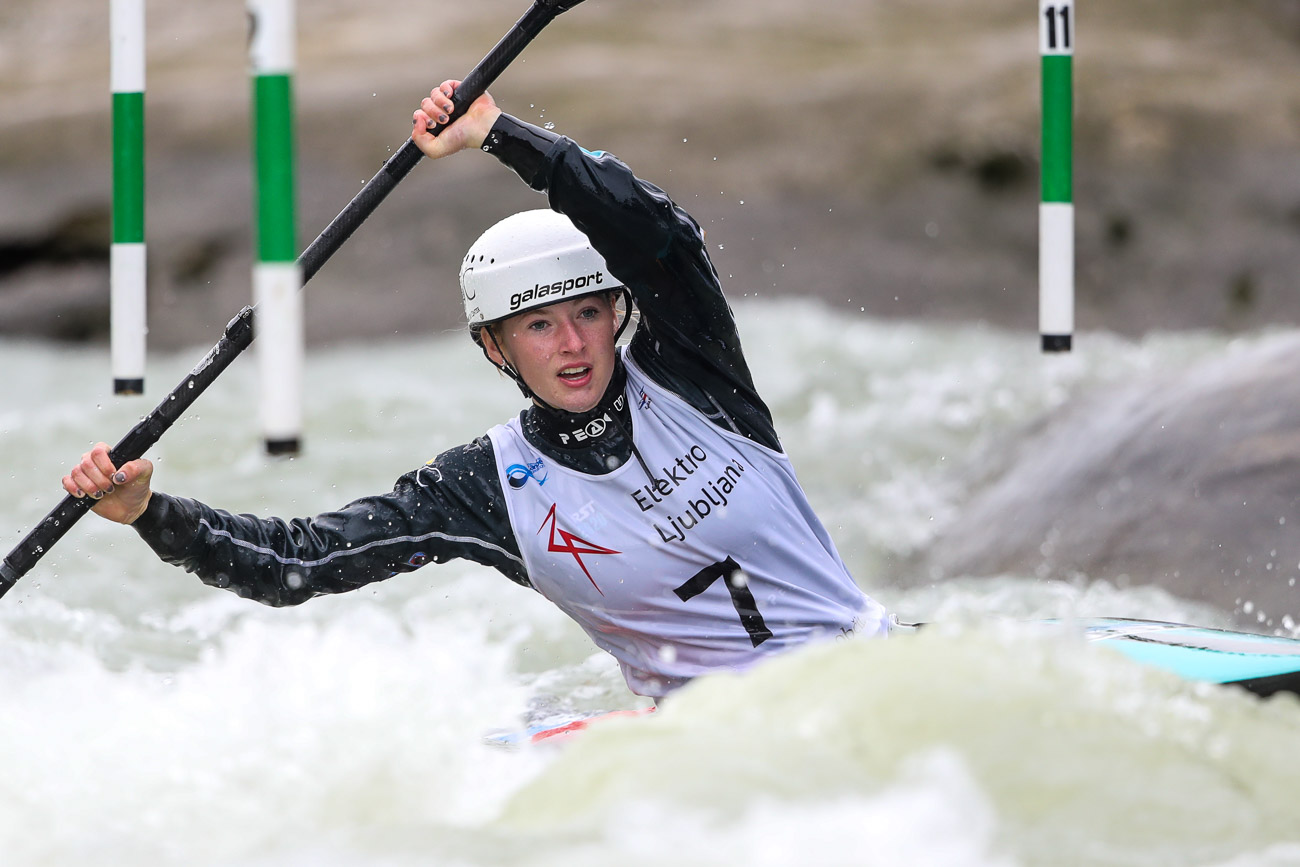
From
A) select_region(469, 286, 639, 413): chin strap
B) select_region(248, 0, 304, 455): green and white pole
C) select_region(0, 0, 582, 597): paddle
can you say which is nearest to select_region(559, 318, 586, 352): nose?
select_region(469, 286, 639, 413): chin strap

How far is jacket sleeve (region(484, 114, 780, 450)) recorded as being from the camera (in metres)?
2.82

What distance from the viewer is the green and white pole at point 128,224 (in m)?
3.13

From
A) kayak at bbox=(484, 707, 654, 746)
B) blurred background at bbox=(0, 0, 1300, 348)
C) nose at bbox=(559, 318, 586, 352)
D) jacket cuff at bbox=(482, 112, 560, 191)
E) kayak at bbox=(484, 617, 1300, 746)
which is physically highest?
blurred background at bbox=(0, 0, 1300, 348)

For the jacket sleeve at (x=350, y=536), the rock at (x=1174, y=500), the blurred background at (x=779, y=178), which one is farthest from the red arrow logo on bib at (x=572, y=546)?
the blurred background at (x=779, y=178)

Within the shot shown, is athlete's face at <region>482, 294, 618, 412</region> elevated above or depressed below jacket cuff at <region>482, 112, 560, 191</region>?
below

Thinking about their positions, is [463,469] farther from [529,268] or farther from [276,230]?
[276,230]

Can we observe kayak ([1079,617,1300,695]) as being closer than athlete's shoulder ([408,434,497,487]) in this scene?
Yes

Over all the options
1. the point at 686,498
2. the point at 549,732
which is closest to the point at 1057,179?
the point at 686,498

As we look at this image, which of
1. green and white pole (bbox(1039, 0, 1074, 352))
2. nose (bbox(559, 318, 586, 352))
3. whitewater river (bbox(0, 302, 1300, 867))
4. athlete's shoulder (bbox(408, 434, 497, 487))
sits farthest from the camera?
green and white pole (bbox(1039, 0, 1074, 352))

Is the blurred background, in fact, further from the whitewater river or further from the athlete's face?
the athlete's face

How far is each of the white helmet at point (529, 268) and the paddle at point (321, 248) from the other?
22 cm

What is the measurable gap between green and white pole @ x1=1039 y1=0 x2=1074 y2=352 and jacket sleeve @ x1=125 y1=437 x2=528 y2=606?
57.4 inches

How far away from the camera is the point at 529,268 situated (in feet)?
9.66

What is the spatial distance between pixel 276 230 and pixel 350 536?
0.74 meters
